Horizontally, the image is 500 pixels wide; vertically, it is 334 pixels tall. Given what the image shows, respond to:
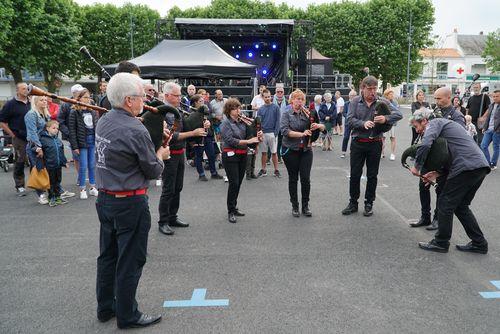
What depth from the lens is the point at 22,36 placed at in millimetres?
23406

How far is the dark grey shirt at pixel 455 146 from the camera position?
4.36m

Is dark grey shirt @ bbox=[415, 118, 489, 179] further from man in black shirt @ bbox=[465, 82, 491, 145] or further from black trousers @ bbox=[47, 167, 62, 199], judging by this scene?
man in black shirt @ bbox=[465, 82, 491, 145]

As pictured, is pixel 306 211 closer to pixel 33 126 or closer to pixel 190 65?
pixel 33 126

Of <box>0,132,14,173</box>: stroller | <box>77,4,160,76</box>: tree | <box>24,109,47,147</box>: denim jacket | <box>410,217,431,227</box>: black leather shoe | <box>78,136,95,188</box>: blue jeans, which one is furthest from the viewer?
<box>77,4,160,76</box>: tree

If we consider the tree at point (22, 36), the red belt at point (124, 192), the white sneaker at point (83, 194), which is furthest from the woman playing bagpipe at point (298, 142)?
the tree at point (22, 36)

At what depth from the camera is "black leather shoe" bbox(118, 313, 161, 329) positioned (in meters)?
3.13

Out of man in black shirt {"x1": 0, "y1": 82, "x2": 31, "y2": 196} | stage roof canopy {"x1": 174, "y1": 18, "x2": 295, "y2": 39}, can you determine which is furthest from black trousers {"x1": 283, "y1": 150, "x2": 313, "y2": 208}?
stage roof canopy {"x1": 174, "y1": 18, "x2": 295, "y2": 39}

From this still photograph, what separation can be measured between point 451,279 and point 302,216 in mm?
2430

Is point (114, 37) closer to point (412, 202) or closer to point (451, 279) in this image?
point (412, 202)

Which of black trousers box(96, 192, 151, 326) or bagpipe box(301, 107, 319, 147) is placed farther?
bagpipe box(301, 107, 319, 147)

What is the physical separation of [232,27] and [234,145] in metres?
12.9

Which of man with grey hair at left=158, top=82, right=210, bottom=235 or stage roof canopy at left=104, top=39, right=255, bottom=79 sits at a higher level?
stage roof canopy at left=104, top=39, right=255, bottom=79

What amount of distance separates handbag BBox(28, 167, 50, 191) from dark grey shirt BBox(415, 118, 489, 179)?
5.70 m

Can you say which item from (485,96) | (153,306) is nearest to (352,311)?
(153,306)
